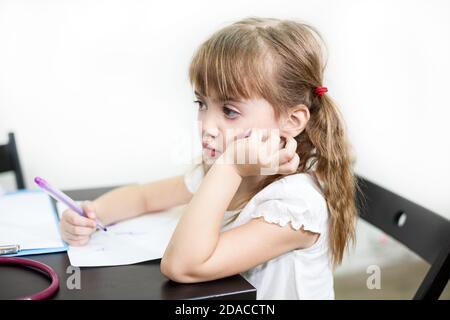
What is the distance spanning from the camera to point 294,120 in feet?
3.03

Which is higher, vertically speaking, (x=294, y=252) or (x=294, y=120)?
(x=294, y=120)

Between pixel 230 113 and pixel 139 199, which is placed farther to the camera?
pixel 139 199

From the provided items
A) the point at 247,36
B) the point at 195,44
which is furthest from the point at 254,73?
the point at 195,44

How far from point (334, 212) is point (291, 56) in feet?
0.85

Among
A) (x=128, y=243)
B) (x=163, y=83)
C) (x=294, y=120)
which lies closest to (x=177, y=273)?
(x=128, y=243)

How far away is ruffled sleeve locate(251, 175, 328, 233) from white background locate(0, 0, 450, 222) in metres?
0.47

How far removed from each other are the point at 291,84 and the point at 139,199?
36 cm

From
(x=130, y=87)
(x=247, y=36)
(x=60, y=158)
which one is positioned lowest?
(x=60, y=158)

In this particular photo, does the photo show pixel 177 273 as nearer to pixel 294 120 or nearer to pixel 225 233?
pixel 225 233

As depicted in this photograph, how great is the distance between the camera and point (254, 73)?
0.87m

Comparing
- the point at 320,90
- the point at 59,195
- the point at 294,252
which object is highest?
the point at 320,90

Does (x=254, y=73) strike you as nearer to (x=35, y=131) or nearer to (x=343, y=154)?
(x=343, y=154)

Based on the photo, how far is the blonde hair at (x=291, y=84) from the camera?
34.3 inches

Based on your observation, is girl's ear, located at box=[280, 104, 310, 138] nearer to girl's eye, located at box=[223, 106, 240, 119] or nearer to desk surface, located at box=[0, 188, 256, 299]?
girl's eye, located at box=[223, 106, 240, 119]
